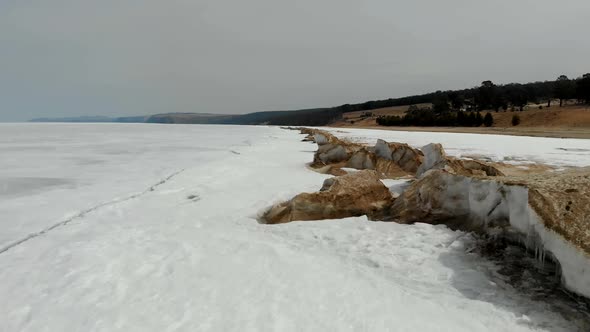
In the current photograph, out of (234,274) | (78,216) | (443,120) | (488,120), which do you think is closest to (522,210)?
(234,274)

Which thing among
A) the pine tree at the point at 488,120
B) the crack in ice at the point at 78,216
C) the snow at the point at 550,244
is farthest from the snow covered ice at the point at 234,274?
the pine tree at the point at 488,120

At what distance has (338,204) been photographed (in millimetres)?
7836

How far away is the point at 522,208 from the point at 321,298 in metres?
3.12

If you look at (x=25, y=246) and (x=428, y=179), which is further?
(x=428, y=179)

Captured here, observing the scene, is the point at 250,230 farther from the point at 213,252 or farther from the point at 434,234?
the point at 434,234

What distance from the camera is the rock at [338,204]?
25.3ft

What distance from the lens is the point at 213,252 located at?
575cm

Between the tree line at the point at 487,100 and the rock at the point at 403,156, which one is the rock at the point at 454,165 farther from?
the tree line at the point at 487,100

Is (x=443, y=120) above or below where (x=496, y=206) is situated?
below

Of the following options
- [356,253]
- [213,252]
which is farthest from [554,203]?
[213,252]

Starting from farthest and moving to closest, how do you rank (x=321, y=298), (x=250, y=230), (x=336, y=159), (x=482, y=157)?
(x=482, y=157)
(x=336, y=159)
(x=250, y=230)
(x=321, y=298)

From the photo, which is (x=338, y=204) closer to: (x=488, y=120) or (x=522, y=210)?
(x=522, y=210)

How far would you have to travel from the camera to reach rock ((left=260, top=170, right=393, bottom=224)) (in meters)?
7.73

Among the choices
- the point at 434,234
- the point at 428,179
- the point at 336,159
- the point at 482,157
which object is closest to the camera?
the point at 434,234
